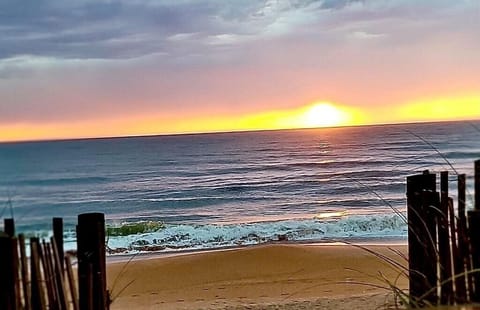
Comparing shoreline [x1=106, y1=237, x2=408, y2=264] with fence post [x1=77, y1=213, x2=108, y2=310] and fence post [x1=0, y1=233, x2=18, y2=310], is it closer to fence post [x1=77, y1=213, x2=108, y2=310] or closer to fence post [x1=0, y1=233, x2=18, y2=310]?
fence post [x1=77, y1=213, x2=108, y2=310]

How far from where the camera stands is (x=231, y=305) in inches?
191

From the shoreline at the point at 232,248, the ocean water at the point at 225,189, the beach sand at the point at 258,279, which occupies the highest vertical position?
the ocean water at the point at 225,189

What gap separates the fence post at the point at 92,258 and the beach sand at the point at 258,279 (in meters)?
1.38

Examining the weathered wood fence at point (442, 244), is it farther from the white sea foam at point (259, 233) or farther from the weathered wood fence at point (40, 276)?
the white sea foam at point (259, 233)

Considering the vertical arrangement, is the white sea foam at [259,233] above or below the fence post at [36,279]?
below

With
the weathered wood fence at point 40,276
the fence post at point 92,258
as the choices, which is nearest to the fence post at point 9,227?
the weathered wood fence at point 40,276

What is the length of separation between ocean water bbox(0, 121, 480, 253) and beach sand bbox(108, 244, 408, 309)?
977 mm

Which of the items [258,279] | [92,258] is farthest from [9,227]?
[258,279]

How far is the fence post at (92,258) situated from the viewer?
8.63 feet

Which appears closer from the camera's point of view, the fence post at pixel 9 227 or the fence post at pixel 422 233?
the fence post at pixel 9 227

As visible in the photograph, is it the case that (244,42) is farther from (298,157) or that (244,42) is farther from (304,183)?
(298,157)

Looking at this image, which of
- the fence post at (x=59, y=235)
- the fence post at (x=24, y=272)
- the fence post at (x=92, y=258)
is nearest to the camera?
the fence post at (x=24, y=272)

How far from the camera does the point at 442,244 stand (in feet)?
8.36

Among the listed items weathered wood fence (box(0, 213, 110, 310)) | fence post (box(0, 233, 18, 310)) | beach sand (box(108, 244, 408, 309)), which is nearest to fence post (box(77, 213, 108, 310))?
weathered wood fence (box(0, 213, 110, 310))
